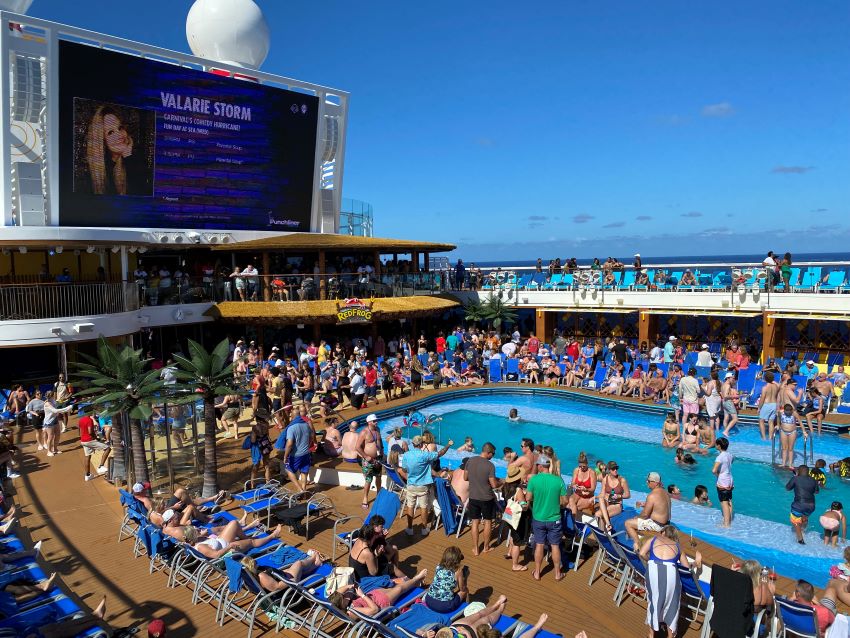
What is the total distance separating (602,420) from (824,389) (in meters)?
4.95

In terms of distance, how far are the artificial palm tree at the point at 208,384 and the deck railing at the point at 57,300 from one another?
8847 millimetres

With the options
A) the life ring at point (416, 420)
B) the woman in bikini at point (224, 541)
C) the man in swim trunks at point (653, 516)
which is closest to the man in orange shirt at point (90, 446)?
the woman in bikini at point (224, 541)

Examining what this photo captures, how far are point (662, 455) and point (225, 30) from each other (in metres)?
21.8

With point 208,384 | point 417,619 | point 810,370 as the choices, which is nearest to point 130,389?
point 208,384

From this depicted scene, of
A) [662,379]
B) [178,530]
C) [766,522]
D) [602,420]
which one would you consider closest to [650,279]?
[662,379]

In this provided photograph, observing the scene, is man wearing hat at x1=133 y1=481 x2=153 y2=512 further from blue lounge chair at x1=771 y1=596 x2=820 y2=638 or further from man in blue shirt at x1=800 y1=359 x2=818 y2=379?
man in blue shirt at x1=800 y1=359 x2=818 y2=379

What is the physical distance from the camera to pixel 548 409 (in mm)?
16719

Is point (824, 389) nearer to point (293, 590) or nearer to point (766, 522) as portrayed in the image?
point (766, 522)

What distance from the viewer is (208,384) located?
9.32 metres

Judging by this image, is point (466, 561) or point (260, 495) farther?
point (260, 495)

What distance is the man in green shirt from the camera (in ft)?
21.8

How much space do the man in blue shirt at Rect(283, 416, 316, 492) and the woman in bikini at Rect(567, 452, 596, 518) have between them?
393 centimetres

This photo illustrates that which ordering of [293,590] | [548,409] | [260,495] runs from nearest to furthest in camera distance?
[293,590]
[260,495]
[548,409]

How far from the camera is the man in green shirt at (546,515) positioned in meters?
6.64
